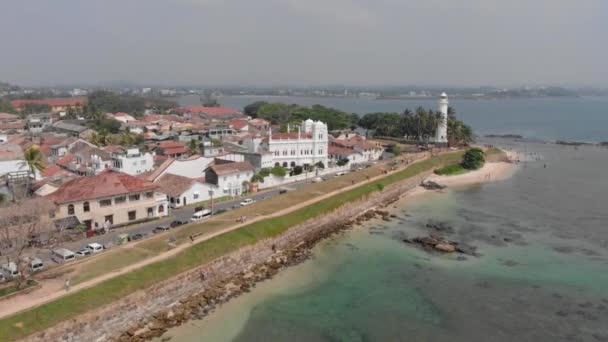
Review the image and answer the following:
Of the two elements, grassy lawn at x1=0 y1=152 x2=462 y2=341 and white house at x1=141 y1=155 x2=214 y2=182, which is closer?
grassy lawn at x1=0 y1=152 x2=462 y2=341

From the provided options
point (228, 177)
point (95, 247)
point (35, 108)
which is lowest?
point (95, 247)

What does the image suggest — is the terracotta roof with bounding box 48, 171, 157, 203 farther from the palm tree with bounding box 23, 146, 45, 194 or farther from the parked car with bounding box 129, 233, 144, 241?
the palm tree with bounding box 23, 146, 45, 194

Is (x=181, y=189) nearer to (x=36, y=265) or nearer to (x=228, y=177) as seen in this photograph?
(x=228, y=177)

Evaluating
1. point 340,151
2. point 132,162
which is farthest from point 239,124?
point 132,162

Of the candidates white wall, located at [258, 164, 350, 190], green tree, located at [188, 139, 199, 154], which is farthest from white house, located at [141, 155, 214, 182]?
green tree, located at [188, 139, 199, 154]

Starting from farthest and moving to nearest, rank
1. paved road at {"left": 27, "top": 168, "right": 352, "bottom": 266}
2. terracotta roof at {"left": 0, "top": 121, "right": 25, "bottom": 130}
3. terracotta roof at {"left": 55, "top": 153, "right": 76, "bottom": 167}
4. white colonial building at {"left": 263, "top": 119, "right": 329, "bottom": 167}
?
1. terracotta roof at {"left": 0, "top": 121, "right": 25, "bottom": 130}
2. white colonial building at {"left": 263, "top": 119, "right": 329, "bottom": 167}
3. terracotta roof at {"left": 55, "top": 153, "right": 76, "bottom": 167}
4. paved road at {"left": 27, "top": 168, "right": 352, "bottom": 266}

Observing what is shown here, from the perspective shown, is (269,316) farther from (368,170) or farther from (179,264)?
(368,170)
